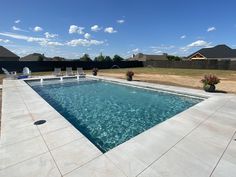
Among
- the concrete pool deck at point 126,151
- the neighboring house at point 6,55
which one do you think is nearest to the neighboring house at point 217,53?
the concrete pool deck at point 126,151

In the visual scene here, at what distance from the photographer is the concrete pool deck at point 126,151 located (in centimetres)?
273

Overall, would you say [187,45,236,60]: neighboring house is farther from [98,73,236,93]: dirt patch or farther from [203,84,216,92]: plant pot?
[203,84,216,92]: plant pot

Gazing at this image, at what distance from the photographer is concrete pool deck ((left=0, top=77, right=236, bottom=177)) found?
2727mm

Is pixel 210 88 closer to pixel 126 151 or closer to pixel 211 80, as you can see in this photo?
pixel 211 80

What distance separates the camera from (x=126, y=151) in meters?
3.32

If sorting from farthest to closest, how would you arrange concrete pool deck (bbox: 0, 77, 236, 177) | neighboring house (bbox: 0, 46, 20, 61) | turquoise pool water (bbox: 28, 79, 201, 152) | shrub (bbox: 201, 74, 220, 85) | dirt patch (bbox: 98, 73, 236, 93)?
1. neighboring house (bbox: 0, 46, 20, 61)
2. dirt patch (bbox: 98, 73, 236, 93)
3. shrub (bbox: 201, 74, 220, 85)
4. turquoise pool water (bbox: 28, 79, 201, 152)
5. concrete pool deck (bbox: 0, 77, 236, 177)

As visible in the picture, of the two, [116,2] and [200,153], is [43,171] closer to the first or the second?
[200,153]

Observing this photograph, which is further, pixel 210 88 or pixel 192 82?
pixel 192 82

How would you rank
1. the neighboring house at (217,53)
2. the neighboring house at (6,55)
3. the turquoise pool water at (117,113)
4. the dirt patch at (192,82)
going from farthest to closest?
the neighboring house at (6,55)
the neighboring house at (217,53)
the dirt patch at (192,82)
the turquoise pool water at (117,113)

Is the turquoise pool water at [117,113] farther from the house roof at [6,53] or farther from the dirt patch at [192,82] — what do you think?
the house roof at [6,53]

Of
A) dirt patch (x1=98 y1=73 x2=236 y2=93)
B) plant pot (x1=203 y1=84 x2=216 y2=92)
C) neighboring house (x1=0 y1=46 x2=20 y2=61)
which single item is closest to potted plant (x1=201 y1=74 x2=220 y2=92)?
plant pot (x1=203 y1=84 x2=216 y2=92)

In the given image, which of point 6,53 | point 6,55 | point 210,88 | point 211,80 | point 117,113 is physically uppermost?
point 6,53

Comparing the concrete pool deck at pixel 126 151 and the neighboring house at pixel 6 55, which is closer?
the concrete pool deck at pixel 126 151

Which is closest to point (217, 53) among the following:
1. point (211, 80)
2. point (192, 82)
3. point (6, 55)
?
point (192, 82)
